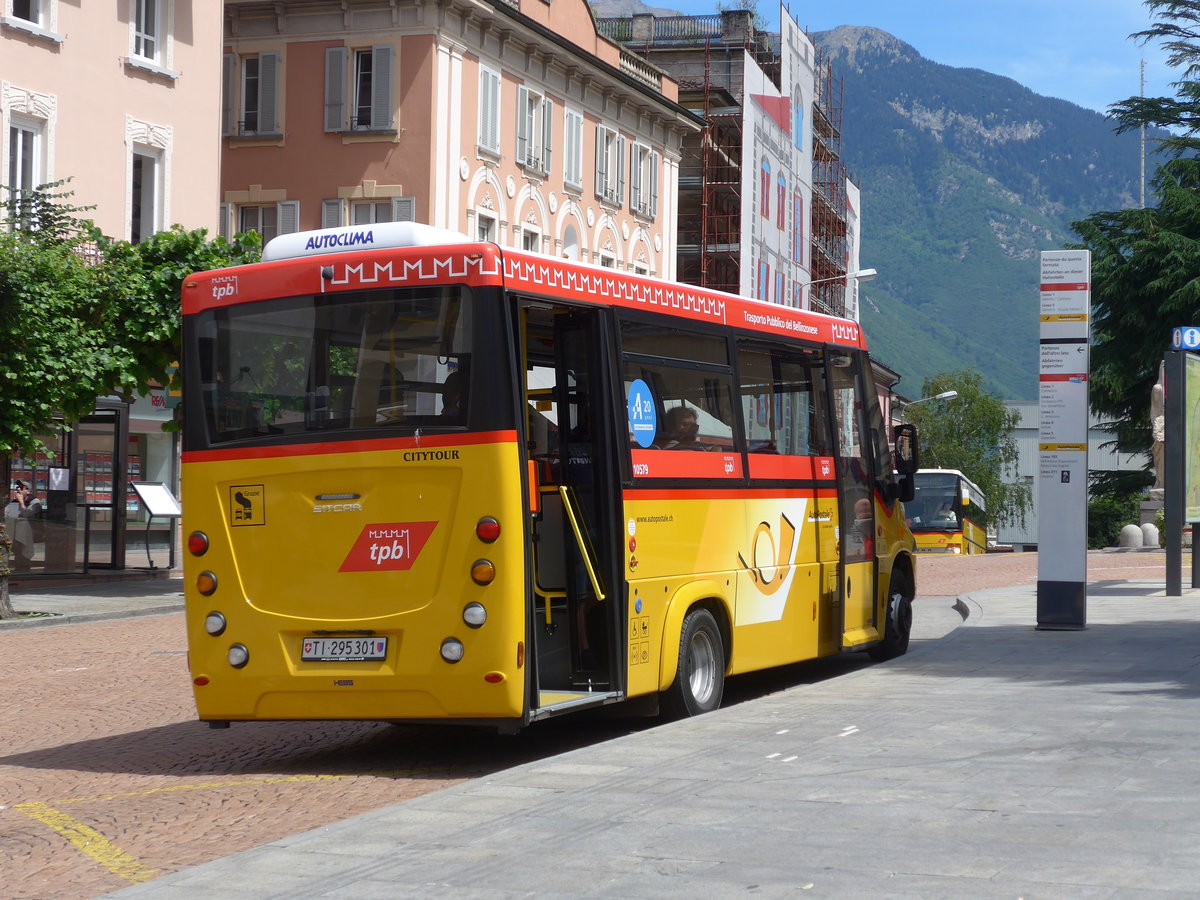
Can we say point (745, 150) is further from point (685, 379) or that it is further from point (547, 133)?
point (685, 379)

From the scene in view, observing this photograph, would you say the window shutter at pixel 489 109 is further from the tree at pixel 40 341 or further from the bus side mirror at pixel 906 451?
the bus side mirror at pixel 906 451

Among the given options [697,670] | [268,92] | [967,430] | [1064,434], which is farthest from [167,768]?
[967,430]

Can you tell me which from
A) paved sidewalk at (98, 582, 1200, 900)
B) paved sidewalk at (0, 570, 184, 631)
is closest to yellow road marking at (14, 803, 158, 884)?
paved sidewalk at (98, 582, 1200, 900)

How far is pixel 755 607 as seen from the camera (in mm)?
12305

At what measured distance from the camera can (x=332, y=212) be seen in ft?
128

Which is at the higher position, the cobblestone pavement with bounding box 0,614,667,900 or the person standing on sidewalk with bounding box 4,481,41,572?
the person standing on sidewalk with bounding box 4,481,41,572

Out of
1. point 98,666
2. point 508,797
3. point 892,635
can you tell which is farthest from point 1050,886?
point 98,666

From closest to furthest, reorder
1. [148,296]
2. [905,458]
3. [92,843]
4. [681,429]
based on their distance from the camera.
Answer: [92,843]
[681,429]
[905,458]
[148,296]

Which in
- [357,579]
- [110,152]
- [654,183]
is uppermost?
[654,183]

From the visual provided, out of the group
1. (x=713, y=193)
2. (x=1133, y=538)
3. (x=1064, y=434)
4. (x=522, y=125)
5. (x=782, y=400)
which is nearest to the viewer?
(x=782, y=400)

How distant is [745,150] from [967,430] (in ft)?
108

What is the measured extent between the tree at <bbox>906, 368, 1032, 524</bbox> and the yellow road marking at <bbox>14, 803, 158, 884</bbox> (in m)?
80.1

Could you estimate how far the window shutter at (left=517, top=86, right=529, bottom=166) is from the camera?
41.0m

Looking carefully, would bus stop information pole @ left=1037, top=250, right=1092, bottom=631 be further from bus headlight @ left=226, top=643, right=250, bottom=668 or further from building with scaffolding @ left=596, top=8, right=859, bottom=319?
building with scaffolding @ left=596, top=8, right=859, bottom=319
